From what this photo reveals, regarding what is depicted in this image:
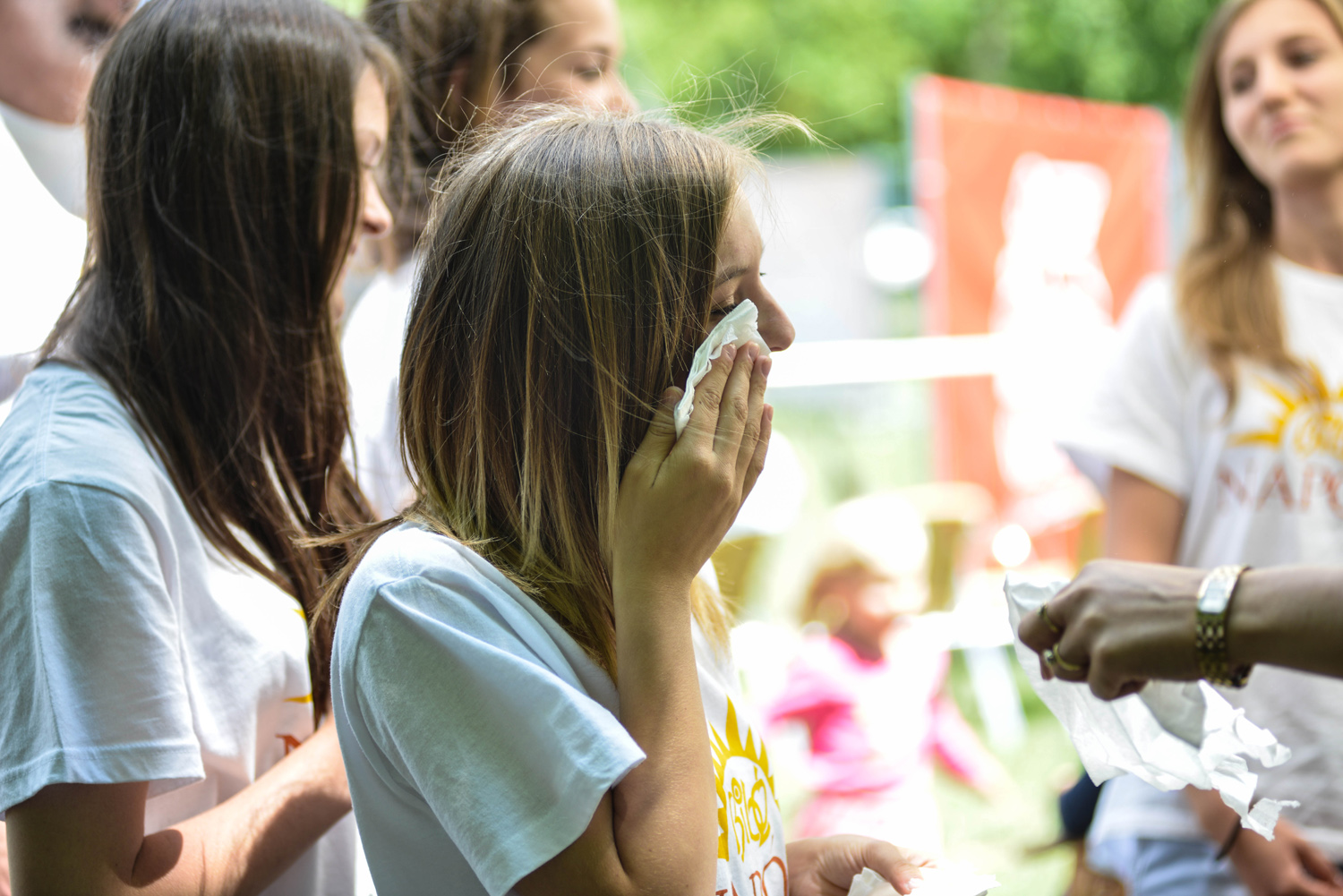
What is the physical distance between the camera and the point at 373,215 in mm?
1468

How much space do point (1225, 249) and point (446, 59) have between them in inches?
52.4

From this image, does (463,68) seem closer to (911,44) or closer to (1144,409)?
(1144,409)

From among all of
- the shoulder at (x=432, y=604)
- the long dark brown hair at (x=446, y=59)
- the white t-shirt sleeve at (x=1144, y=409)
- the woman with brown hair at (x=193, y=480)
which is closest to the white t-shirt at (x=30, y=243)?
the woman with brown hair at (x=193, y=480)

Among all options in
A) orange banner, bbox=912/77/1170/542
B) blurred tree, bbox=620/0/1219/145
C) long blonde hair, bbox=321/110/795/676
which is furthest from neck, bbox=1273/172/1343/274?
blurred tree, bbox=620/0/1219/145

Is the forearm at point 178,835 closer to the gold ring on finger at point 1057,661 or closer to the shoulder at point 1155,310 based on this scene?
the gold ring on finger at point 1057,661

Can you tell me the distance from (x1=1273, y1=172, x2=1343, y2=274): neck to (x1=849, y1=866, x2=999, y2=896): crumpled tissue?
1.28 m

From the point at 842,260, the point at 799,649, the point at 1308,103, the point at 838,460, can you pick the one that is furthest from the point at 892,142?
the point at 1308,103

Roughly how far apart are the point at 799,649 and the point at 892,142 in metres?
7.96

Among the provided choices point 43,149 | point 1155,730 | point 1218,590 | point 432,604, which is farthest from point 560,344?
point 43,149

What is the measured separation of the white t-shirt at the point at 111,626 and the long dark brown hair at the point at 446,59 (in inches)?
31.1

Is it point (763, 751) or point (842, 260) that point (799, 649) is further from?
point (763, 751)

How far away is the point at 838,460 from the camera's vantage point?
5.32 meters

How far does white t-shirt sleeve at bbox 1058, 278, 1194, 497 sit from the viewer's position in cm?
181

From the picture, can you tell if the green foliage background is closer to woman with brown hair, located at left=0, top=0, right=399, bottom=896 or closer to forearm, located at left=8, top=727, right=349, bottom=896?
woman with brown hair, located at left=0, top=0, right=399, bottom=896
